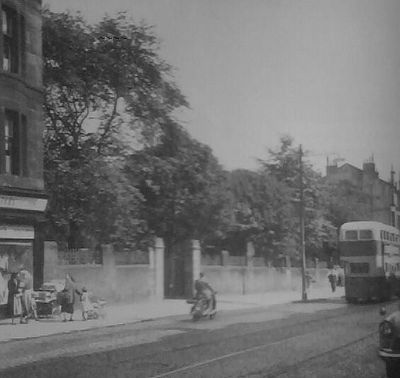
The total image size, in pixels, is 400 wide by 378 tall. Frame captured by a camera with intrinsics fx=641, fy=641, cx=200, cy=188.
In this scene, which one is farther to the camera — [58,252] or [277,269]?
[277,269]

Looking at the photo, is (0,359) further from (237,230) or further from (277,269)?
(277,269)

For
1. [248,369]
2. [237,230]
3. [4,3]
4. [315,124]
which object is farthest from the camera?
[237,230]

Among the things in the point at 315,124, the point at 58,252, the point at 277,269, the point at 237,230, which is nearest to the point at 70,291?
the point at 58,252

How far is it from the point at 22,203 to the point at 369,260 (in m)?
9.30

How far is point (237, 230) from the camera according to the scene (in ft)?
90.9

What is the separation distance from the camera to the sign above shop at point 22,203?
557 inches

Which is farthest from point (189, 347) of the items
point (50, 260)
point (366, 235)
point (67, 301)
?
point (50, 260)

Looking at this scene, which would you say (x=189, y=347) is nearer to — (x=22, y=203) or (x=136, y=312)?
(x=22, y=203)

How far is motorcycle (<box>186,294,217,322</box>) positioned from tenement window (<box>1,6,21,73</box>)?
7058 mm

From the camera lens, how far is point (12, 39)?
495 inches

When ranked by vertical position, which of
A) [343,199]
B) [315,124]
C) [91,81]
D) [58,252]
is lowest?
[58,252]

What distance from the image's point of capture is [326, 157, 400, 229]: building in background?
1061 centimetres

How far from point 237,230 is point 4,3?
688 inches

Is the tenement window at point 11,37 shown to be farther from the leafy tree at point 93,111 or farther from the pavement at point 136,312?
the pavement at point 136,312
